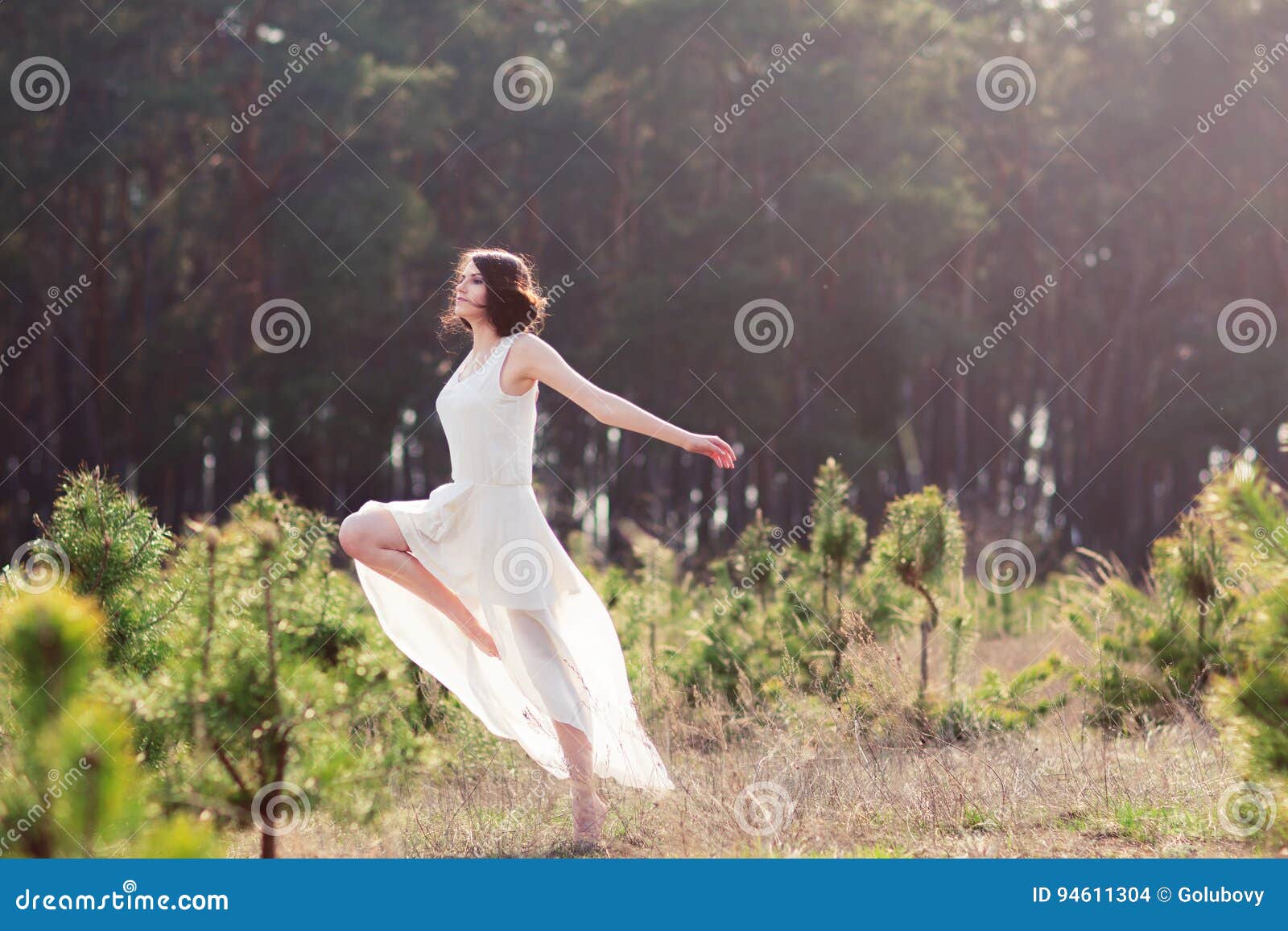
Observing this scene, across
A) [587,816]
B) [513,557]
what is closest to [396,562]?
[513,557]

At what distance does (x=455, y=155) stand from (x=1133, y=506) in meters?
15.7

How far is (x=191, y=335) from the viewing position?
21719 millimetres

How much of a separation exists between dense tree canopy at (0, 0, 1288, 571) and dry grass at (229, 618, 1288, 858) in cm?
1394

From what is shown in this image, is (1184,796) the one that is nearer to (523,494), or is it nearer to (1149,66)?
(523,494)

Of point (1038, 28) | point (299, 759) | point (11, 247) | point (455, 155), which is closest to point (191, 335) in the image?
point (11, 247)

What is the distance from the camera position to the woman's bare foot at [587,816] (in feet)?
13.6

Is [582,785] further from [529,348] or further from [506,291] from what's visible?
[506,291]
